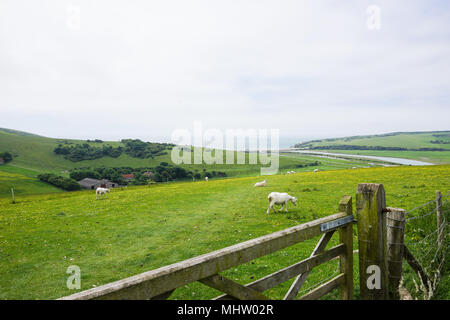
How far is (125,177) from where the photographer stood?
5138 inches

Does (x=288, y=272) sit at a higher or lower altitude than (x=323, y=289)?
higher

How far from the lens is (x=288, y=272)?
12.7 ft

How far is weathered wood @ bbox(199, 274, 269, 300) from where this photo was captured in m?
3.02

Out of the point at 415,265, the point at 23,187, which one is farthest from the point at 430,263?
the point at 23,187

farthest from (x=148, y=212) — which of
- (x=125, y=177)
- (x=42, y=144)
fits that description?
(x=42, y=144)

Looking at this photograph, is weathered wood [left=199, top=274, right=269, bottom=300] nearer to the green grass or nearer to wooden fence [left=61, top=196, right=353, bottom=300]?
wooden fence [left=61, top=196, right=353, bottom=300]

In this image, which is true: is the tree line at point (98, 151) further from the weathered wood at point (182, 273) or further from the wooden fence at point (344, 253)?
the weathered wood at point (182, 273)

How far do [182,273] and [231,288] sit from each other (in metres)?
0.80

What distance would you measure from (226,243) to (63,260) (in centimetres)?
725

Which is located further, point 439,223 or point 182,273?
point 439,223

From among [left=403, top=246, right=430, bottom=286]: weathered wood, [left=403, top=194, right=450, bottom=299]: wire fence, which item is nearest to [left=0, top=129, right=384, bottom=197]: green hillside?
[left=403, top=194, right=450, bottom=299]: wire fence

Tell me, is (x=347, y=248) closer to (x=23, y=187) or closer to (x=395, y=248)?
(x=395, y=248)

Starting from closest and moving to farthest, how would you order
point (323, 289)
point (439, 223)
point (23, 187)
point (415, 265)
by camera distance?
point (323, 289) < point (415, 265) < point (439, 223) < point (23, 187)

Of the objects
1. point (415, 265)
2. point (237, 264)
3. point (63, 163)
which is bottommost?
point (63, 163)
